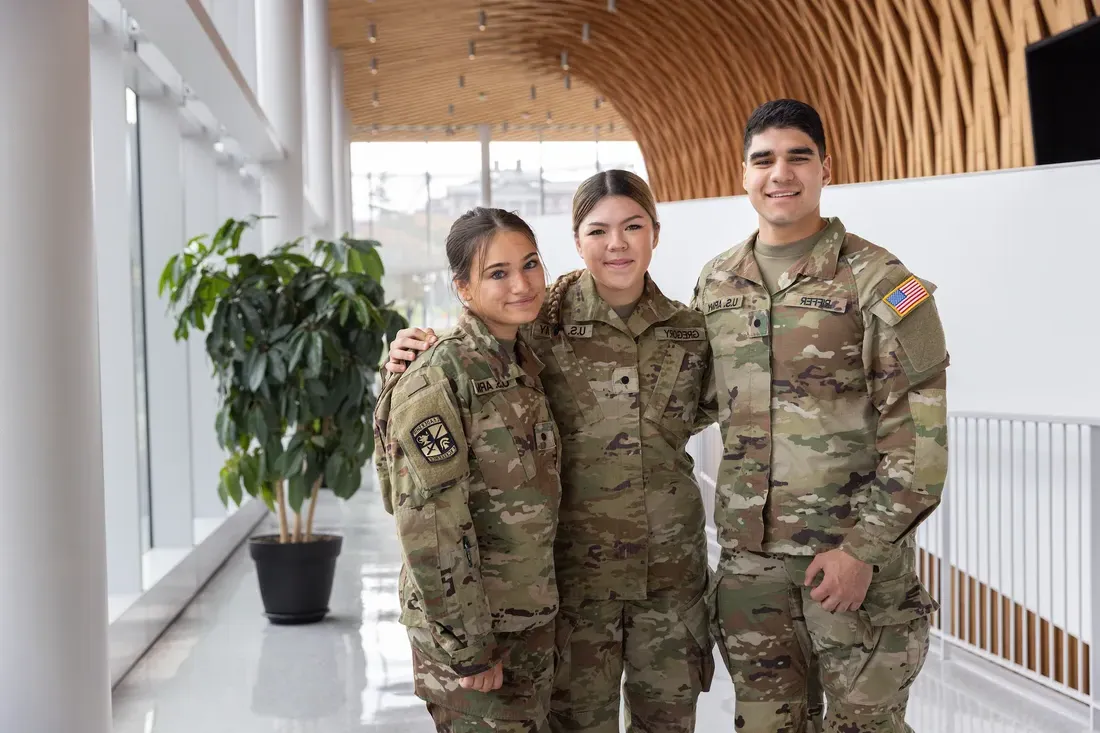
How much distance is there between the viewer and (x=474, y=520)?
2.29 meters

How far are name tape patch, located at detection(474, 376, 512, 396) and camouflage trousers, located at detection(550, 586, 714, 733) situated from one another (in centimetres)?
59

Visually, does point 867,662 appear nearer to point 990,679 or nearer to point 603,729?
point 603,729

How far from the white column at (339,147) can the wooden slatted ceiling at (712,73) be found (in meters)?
0.38

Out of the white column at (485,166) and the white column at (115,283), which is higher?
the white column at (485,166)

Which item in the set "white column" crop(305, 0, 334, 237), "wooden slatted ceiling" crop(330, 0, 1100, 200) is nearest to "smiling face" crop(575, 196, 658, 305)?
"wooden slatted ceiling" crop(330, 0, 1100, 200)

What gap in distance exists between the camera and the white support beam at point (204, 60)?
14.8 feet

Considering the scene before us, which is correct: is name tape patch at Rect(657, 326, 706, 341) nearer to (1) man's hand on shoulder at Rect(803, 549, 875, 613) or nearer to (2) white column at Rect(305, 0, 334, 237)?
(1) man's hand on shoulder at Rect(803, 549, 875, 613)

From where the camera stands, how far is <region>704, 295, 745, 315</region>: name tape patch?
2521 millimetres

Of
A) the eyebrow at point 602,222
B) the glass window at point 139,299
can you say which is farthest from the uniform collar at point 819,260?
the glass window at point 139,299

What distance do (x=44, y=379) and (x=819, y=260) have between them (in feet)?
6.33

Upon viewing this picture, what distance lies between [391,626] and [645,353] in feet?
11.7

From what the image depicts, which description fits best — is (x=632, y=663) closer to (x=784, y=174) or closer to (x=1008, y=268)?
(x=784, y=174)

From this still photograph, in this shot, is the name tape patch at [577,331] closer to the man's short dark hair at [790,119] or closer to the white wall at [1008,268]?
the man's short dark hair at [790,119]

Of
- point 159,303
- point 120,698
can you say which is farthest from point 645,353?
point 159,303
